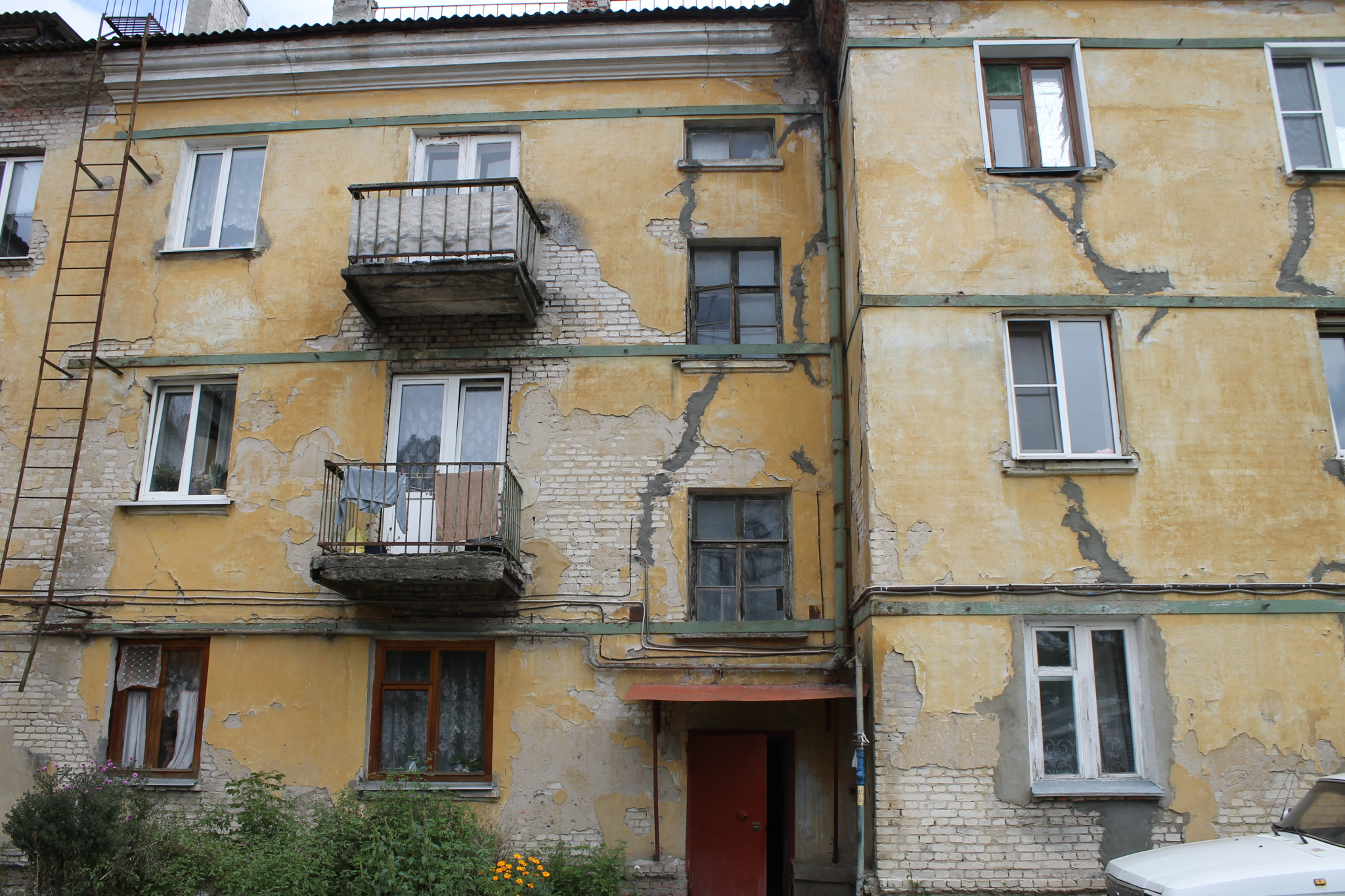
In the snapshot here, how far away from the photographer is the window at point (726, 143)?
1095cm

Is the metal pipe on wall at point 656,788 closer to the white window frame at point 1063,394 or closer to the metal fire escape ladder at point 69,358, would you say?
the white window frame at point 1063,394

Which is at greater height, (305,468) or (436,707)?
(305,468)

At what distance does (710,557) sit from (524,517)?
6.33 feet

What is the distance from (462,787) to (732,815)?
255 cm

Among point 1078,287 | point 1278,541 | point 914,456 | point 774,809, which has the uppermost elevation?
point 1078,287

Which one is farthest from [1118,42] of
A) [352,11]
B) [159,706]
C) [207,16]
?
[159,706]

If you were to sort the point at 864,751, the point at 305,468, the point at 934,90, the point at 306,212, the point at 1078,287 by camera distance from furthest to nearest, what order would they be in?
the point at 306,212 < the point at 305,468 < the point at 934,90 < the point at 1078,287 < the point at 864,751

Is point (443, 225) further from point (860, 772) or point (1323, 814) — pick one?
point (1323, 814)

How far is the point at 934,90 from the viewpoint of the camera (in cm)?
941

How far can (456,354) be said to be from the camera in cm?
1027

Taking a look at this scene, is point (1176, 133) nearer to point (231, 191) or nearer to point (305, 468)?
point (305, 468)

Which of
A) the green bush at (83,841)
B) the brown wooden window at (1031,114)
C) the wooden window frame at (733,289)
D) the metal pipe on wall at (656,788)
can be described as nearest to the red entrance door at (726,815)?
the metal pipe on wall at (656,788)

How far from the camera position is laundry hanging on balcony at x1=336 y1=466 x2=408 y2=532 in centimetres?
912

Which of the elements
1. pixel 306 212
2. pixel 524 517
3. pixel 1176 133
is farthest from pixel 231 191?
pixel 1176 133
